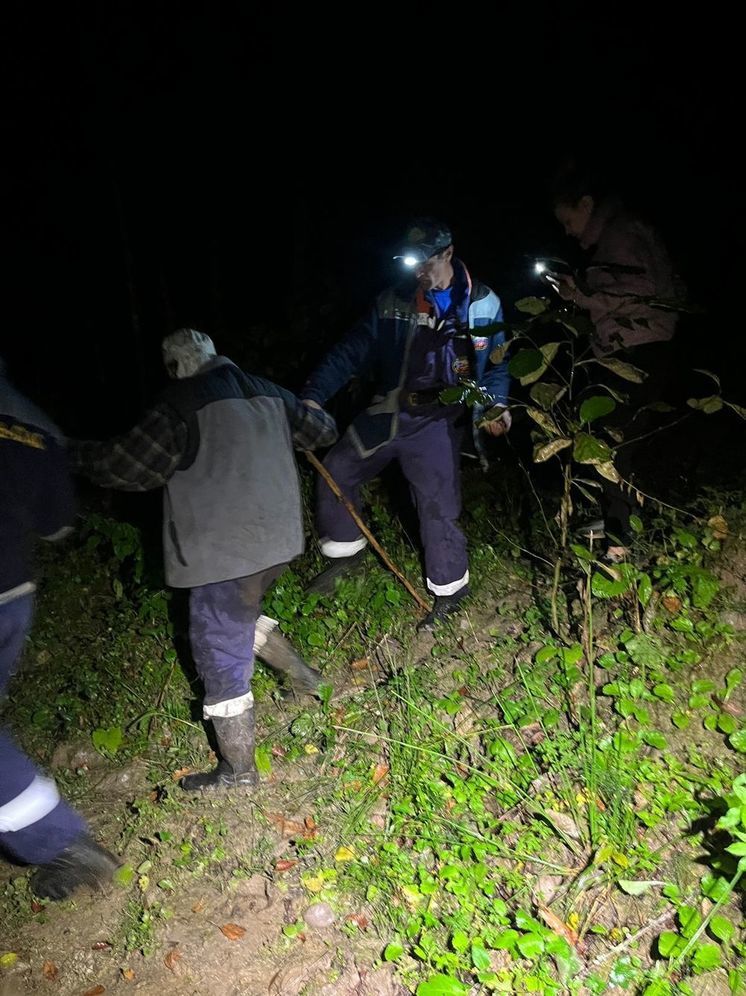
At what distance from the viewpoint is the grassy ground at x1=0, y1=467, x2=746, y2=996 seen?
2.32 meters

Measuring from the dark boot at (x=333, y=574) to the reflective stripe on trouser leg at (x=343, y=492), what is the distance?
2.4 inches

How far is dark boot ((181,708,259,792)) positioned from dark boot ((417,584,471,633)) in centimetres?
132

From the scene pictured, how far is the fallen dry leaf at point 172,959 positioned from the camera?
8.26 feet

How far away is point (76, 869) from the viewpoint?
2852mm

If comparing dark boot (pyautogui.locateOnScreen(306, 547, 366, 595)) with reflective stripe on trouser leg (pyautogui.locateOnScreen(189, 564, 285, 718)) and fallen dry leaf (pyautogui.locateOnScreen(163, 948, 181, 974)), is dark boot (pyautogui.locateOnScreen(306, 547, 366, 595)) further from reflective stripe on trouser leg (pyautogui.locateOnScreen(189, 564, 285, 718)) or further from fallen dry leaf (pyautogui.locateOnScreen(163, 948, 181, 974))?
fallen dry leaf (pyautogui.locateOnScreen(163, 948, 181, 974))

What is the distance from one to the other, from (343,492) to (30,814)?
7.75 ft

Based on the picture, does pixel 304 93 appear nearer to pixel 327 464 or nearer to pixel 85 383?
pixel 85 383

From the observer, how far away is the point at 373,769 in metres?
3.15

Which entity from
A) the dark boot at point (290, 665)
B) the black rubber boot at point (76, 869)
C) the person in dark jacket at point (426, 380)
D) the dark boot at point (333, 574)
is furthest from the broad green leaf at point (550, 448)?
the black rubber boot at point (76, 869)

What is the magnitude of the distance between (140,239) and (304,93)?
118 inches

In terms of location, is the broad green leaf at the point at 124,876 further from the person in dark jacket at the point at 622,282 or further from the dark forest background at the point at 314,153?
the dark forest background at the point at 314,153

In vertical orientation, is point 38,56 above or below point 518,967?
above

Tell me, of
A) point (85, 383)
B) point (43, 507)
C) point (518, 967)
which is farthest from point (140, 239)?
point (518, 967)

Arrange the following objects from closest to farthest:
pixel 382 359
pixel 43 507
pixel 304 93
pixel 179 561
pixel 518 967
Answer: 1. pixel 518 967
2. pixel 43 507
3. pixel 179 561
4. pixel 382 359
5. pixel 304 93
